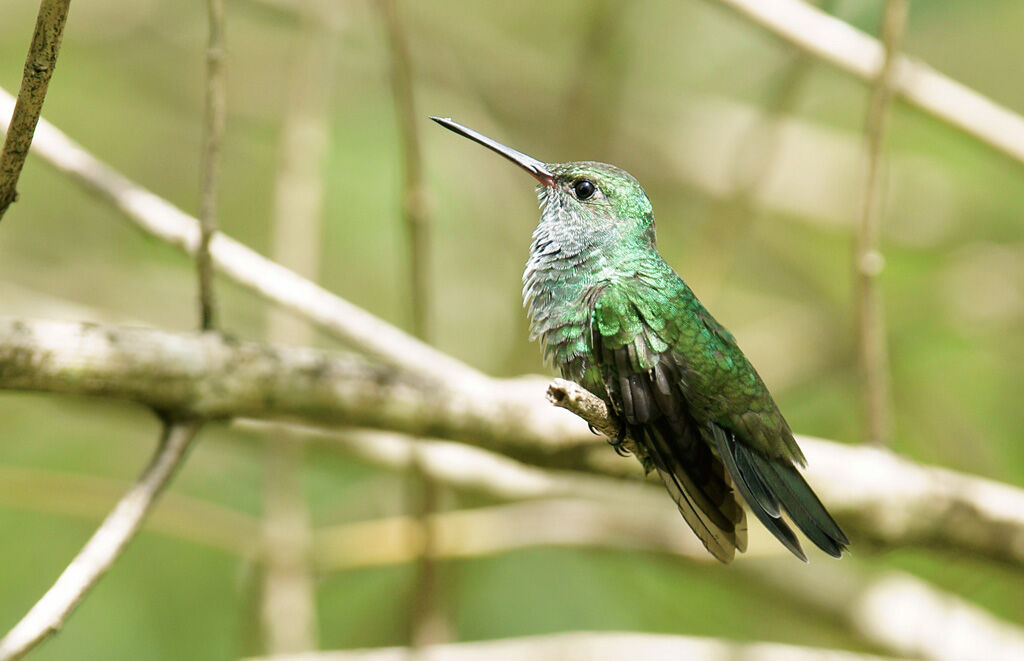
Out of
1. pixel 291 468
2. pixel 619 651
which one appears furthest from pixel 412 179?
pixel 619 651

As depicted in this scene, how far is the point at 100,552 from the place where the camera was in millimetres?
1972

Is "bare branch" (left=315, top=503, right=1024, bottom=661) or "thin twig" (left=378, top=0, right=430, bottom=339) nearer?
"thin twig" (left=378, top=0, right=430, bottom=339)

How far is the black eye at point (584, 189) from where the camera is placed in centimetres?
248

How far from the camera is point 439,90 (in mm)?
5555

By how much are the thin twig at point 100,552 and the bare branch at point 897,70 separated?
7.05ft

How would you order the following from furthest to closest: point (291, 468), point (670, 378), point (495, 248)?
point (495, 248), point (291, 468), point (670, 378)

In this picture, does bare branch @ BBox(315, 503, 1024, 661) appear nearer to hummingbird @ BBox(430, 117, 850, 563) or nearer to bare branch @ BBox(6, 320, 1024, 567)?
bare branch @ BBox(6, 320, 1024, 567)

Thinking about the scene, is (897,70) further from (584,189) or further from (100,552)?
(100,552)

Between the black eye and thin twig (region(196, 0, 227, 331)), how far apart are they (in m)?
0.85

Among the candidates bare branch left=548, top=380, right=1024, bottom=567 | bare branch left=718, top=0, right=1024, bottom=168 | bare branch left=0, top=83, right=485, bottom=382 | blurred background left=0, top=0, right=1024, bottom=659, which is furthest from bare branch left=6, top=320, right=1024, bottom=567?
blurred background left=0, top=0, right=1024, bottom=659

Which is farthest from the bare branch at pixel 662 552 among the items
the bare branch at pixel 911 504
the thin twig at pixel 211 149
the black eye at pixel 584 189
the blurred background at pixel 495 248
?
the black eye at pixel 584 189

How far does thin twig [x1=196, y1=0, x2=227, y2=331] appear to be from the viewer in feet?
7.30

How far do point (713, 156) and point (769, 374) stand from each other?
1275 millimetres

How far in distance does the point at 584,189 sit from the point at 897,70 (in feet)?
4.37
